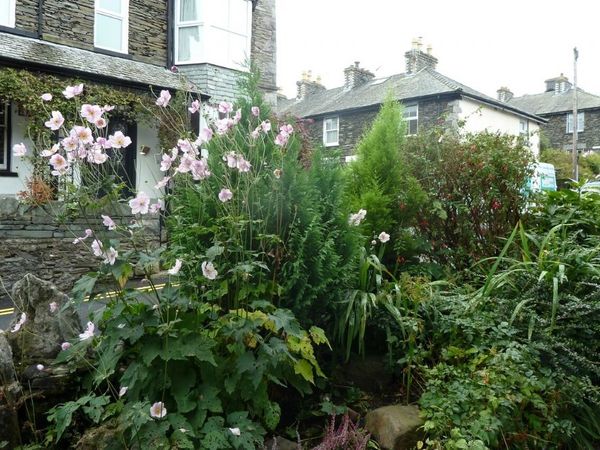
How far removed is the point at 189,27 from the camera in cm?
1470

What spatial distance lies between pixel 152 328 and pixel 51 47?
11.6 metres

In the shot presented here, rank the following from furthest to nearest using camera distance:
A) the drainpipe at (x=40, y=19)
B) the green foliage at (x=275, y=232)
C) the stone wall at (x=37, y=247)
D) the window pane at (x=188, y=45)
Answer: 1. the window pane at (x=188, y=45)
2. the drainpipe at (x=40, y=19)
3. the stone wall at (x=37, y=247)
4. the green foliage at (x=275, y=232)

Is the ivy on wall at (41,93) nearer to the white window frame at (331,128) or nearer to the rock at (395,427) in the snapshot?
the rock at (395,427)

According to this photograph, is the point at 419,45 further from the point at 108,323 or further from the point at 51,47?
the point at 108,323

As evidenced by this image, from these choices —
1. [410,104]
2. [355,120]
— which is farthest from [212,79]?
[355,120]

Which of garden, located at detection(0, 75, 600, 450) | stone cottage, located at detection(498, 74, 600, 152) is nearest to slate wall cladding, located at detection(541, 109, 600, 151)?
stone cottage, located at detection(498, 74, 600, 152)

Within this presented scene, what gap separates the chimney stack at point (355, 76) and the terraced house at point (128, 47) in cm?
1227

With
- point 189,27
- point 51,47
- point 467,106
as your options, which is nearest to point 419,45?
point 467,106

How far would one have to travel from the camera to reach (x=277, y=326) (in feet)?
8.77

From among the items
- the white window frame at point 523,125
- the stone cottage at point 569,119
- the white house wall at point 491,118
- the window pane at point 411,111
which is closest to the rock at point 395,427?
the white house wall at point 491,118

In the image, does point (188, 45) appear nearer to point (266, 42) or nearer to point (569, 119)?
point (266, 42)

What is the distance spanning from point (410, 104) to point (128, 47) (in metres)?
13.2

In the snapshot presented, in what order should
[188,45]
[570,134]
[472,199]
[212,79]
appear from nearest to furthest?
[472,199]
[212,79]
[188,45]
[570,134]

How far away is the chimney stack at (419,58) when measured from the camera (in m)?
25.5
